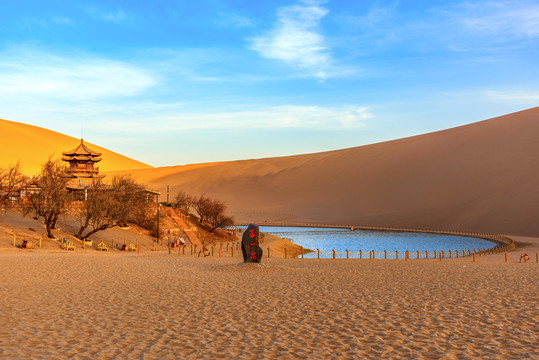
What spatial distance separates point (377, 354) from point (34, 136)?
181944mm

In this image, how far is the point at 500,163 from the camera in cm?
11538

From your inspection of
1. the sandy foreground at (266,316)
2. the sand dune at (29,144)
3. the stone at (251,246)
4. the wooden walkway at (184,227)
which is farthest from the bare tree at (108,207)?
the sand dune at (29,144)

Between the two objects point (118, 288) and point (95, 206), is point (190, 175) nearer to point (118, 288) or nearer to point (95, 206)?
point (95, 206)

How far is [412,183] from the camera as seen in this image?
417ft

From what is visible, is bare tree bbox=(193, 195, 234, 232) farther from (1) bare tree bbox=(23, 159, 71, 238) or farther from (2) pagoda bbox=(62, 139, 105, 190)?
(1) bare tree bbox=(23, 159, 71, 238)

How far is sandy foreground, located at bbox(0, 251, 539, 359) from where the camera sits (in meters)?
8.93

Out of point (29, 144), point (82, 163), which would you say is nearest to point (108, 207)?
point (82, 163)

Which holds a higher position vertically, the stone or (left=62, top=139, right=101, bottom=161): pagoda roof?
(left=62, top=139, right=101, bottom=161): pagoda roof

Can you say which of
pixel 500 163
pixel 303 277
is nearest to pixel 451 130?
pixel 500 163

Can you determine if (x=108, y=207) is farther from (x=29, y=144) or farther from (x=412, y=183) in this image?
(x=29, y=144)

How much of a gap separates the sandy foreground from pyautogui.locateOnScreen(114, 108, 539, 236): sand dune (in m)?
76.5

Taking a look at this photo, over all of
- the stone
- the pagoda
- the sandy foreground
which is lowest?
the sandy foreground

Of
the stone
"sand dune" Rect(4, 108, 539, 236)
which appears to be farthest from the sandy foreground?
"sand dune" Rect(4, 108, 539, 236)

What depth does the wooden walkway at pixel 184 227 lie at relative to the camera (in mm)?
55506
